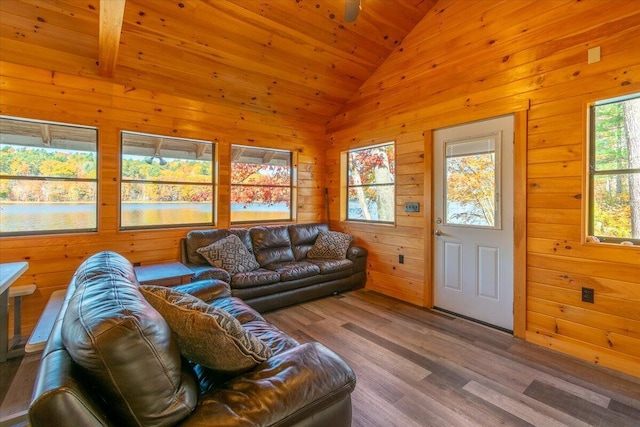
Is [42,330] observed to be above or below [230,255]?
below

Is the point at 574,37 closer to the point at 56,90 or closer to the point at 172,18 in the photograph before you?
Answer: the point at 172,18

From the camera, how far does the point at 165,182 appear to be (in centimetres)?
368

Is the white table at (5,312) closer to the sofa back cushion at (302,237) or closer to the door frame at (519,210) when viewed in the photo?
the sofa back cushion at (302,237)

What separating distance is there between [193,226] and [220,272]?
105 centimetres

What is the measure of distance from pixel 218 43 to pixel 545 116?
330 centimetres

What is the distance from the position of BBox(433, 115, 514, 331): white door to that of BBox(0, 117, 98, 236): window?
3.88 m

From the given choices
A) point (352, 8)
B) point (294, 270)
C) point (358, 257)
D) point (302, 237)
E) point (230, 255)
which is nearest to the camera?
point (352, 8)

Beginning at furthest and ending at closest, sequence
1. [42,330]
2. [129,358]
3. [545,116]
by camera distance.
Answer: [545,116] → [42,330] → [129,358]

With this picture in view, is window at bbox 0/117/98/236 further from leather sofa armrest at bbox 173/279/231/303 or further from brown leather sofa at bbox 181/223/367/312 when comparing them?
leather sofa armrest at bbox 173/279/231/303

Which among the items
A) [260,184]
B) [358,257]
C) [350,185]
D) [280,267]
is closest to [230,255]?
[280,267]

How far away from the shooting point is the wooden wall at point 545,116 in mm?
2318

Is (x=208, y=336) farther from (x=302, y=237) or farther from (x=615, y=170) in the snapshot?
Result: (x=302, y=237)

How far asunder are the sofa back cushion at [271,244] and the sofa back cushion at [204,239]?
0.35 feet

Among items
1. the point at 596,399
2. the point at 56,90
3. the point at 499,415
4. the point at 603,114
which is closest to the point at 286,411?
the point at 499,415
